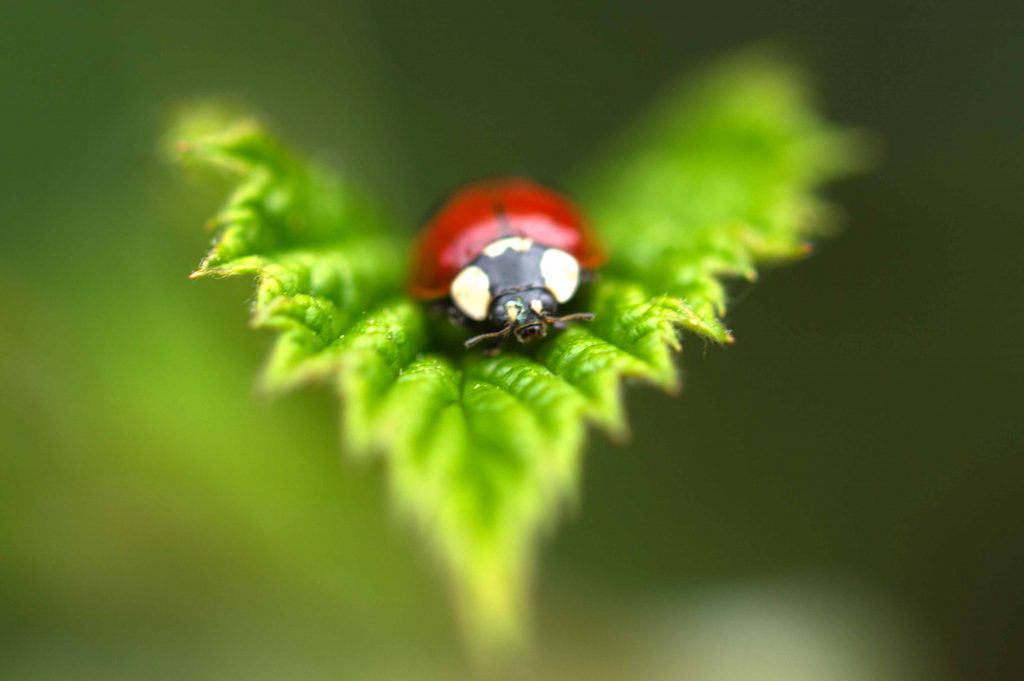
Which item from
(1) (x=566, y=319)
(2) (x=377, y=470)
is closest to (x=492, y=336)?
(1) (x=566, y=319)

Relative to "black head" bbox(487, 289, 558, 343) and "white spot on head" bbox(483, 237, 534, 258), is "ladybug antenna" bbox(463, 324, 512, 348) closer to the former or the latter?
"black head" bbox(487, 289, 558, 343)

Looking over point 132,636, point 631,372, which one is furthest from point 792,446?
point 132,636

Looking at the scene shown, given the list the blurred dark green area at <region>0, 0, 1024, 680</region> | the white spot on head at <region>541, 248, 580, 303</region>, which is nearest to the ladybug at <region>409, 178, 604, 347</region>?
the white spot on head at <region>541, 248, 580, 303</region>

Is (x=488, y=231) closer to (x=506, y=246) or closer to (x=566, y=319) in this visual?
(x=506, y=246)

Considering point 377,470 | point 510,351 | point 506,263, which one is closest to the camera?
point 510,351

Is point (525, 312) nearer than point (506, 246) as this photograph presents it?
Yes

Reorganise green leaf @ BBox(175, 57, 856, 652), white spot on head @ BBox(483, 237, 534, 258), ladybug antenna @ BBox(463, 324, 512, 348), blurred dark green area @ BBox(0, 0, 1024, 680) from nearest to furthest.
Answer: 1. green leaf @ BBox(175, 57, 856, 652)
2. ladybug antenna @ BBox(463, 324, 512, 348)
3. white spot on head @ BBox(483, 237, 534, 258)
4. blurred dark green area @ BBox(0, 0, 1024, 680)

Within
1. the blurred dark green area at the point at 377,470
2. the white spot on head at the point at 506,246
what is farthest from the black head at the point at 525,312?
the blurred dark green area at the point at 377,470
